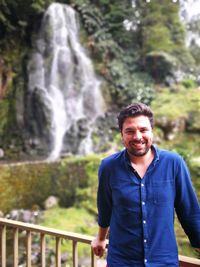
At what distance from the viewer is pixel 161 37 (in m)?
11.3

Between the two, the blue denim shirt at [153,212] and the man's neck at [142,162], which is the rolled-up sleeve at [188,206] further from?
the man's neck at [142,162]

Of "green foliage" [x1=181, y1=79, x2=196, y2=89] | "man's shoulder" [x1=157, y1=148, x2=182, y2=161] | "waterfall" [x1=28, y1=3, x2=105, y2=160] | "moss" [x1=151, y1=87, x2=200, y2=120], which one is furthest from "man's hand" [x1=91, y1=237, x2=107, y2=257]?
"green foliage" [x1=181, y1=79, x2=196, y2=89]

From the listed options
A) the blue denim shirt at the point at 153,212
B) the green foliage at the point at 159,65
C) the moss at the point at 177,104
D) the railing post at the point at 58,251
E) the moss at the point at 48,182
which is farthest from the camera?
the green foliage at the point at 159,65

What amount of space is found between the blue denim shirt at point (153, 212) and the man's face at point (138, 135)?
0.21 feet

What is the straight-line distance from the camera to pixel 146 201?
1.26m

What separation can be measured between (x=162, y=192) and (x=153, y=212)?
3.3 inches

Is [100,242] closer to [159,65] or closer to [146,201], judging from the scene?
[146,201]

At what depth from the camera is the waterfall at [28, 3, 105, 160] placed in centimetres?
980

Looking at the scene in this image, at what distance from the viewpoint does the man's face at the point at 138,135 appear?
1.29 m

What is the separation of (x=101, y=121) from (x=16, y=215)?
455cm

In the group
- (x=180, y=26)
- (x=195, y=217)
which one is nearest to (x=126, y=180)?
Answer: (x=195, y=217)

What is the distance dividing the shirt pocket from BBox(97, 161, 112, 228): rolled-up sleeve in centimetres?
21

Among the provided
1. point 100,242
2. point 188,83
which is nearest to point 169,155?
point 100,242

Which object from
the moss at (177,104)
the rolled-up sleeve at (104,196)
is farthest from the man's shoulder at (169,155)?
the moss at (177,104)
